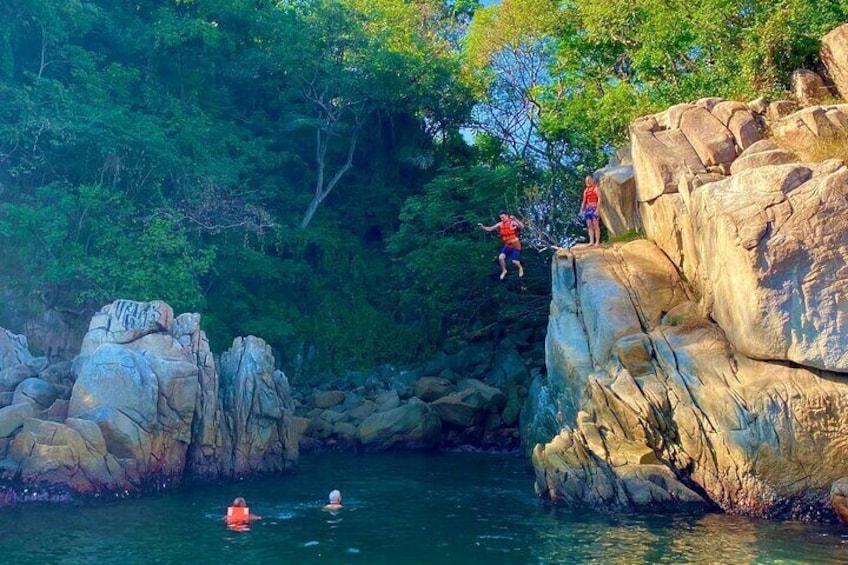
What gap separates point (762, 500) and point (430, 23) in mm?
35917

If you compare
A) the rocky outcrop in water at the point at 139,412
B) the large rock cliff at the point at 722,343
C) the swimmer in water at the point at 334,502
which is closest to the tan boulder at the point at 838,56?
the large rock cliff at the point at 722,343

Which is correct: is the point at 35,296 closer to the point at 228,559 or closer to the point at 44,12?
the point at 44,12

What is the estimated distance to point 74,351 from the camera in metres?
33.6

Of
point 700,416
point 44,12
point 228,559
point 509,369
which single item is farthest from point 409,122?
point 228,559

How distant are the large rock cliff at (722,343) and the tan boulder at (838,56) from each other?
269 centimetres

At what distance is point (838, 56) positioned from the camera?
2709 cm

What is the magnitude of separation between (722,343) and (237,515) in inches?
455

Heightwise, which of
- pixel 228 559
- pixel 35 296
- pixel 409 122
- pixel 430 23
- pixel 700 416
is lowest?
pixel 228 559

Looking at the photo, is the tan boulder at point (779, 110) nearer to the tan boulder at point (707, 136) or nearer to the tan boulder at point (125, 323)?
the tan boulder at point (707, 136)

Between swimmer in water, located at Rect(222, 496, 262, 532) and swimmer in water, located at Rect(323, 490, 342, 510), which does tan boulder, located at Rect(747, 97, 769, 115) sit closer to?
swimmer in water, located at Rect(323, 490, 342, 510)

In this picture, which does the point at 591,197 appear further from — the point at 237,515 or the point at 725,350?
the point at 237,515

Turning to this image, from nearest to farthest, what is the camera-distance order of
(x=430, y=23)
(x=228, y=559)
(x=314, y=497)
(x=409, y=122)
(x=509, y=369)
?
(x=228, y=559) < (x=314, y=497) < (x=509, y=369) < (x=409, y=122) < (x=430, y=23)

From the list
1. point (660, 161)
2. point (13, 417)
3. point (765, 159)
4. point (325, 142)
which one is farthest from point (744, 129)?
point (325, 142)

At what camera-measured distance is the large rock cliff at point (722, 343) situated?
68.1ft
